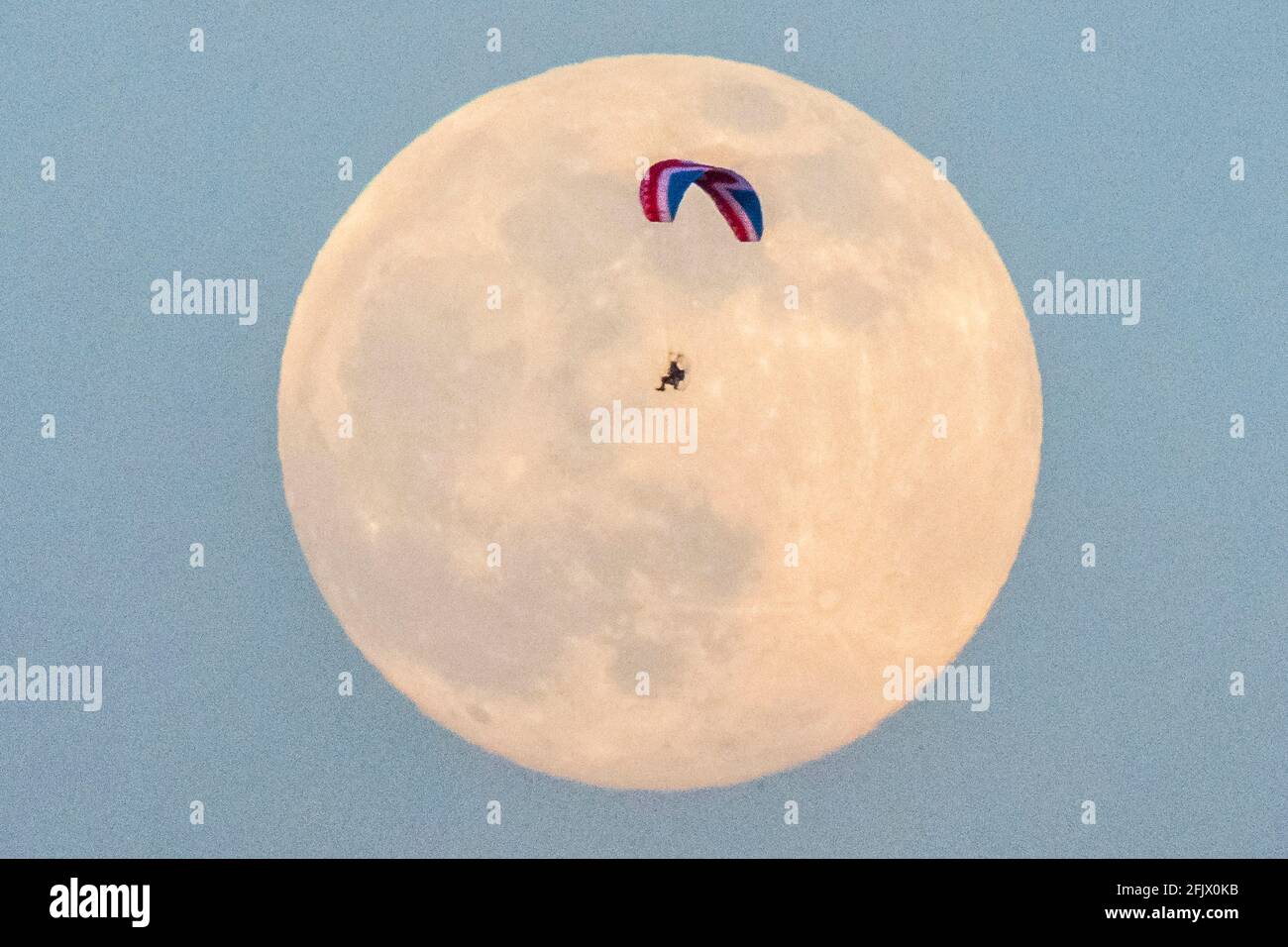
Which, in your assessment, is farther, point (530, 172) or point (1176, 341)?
point (1176, 341)

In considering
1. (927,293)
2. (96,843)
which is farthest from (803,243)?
(96,843)

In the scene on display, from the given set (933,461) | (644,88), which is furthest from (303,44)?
(933,461)

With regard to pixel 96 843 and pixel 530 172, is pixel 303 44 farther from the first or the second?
pixel 96 843

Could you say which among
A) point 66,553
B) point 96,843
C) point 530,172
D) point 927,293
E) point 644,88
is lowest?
point 96,843

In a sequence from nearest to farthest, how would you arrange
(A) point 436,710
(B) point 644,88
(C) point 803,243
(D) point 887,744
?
1. (C) point 803,243
2. (B) point 644,88
3. (A) point 436,710
4. (D) point 887,744

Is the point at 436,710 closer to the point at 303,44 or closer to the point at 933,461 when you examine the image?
the point at 933,461

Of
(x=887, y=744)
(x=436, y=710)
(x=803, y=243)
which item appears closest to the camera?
(x=803, y=243)

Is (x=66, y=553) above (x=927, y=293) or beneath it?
beneath
